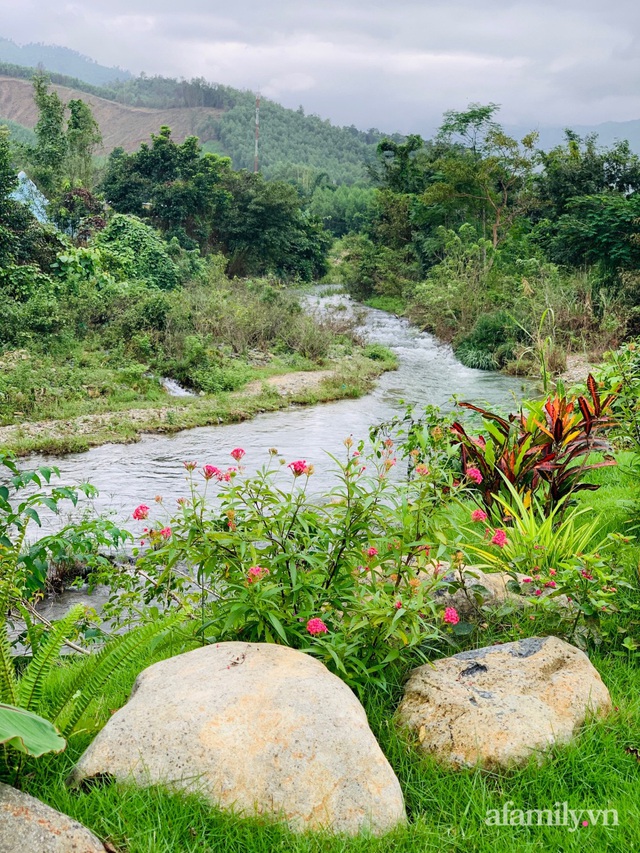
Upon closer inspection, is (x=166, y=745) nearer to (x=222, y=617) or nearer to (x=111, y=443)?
(x=222, y=617)

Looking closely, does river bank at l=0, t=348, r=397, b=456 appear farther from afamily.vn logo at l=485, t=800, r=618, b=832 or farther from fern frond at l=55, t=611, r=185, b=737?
afamily.vn logo at l=485, t=800, r=618, b=832

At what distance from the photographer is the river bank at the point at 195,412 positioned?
33.6ft

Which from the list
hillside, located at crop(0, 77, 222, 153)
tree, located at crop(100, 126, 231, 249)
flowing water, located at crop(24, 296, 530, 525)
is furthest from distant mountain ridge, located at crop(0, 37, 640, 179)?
flowing water, located at crop(24, 296, 530, 525)

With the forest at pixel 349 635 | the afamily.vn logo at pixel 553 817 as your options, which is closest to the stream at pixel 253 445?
the forest at pixel 349 635

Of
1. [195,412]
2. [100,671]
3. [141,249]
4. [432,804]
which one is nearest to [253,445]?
[195,412]

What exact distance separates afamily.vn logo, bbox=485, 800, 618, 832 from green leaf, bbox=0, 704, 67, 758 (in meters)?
1.15

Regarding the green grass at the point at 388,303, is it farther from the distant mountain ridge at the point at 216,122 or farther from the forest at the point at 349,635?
the distant mountain ridge at the point at 216,122

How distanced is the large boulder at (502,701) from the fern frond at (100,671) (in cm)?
89

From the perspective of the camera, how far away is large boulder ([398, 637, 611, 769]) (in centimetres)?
217

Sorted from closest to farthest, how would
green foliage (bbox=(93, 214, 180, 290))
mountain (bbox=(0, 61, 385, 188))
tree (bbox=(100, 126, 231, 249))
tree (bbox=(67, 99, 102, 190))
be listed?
green foliage (bbox=(93, 214, 180, 290))
tree (bbox=(67, 99, 102, 190))
tree (bbox=(100, 126, 231, 249))
mountain (bbox=(0, 61, 385, 188))

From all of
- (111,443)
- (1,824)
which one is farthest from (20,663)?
(111,443)

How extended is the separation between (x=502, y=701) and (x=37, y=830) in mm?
1393

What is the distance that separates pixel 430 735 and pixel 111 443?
9.04m

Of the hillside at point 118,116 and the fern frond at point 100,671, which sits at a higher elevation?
the hillside at point 118,116
